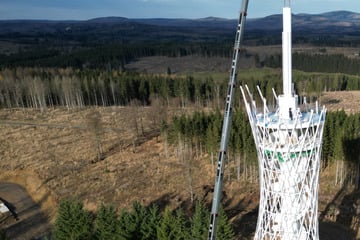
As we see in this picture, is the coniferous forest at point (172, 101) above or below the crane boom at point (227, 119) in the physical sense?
below

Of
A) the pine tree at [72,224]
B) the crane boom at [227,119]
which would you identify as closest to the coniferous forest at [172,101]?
the pine tree at [72,224]

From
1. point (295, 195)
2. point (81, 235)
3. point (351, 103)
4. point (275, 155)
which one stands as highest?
point (275, 155)

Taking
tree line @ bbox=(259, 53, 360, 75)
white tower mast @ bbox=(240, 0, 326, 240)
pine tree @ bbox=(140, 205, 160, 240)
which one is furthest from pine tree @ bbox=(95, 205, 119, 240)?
tree line @ bbox=(259, 53, 360, 75)

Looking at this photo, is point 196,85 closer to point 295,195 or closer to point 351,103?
point 351,103

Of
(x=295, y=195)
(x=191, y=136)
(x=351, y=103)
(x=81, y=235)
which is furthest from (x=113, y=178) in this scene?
(x=351, y=103)

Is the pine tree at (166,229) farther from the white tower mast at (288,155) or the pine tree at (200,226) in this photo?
the white tower mast at (288,155)

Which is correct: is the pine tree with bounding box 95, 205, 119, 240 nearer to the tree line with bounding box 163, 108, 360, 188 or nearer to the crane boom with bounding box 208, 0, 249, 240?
the crane boom with bounding box 208, 0, 249, 240
